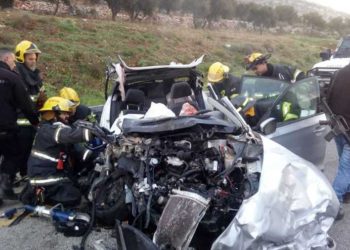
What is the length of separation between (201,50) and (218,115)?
20.6 meters

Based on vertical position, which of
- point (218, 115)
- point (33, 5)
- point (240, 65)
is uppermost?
point (218, 115)

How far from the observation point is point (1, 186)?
17.1 feet

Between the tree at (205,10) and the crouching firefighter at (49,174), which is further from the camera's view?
the tree at (205,10)

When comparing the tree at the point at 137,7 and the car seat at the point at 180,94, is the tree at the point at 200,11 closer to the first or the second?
the tree at the point at 137,7

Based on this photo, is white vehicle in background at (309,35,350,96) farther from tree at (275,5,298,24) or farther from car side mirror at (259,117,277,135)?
tree at (275,5,298,24)

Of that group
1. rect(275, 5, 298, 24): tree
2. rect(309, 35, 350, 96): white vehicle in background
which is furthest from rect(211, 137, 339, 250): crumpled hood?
rect(275, 5, 298, 24): tree

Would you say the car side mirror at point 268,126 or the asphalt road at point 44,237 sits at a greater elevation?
the car side mirror at point 268,126

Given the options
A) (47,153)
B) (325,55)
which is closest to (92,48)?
(325,55)

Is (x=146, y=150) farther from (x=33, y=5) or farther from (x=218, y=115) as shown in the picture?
(x=33, y=5)

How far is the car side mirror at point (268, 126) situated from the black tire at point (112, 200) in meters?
1.41

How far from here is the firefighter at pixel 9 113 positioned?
522cm

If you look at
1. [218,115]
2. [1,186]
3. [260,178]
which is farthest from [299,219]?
[1,186]

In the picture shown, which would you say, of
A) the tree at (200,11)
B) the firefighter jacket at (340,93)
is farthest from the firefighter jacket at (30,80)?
the tree at (200,11)

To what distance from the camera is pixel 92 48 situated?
1736 centimetres
